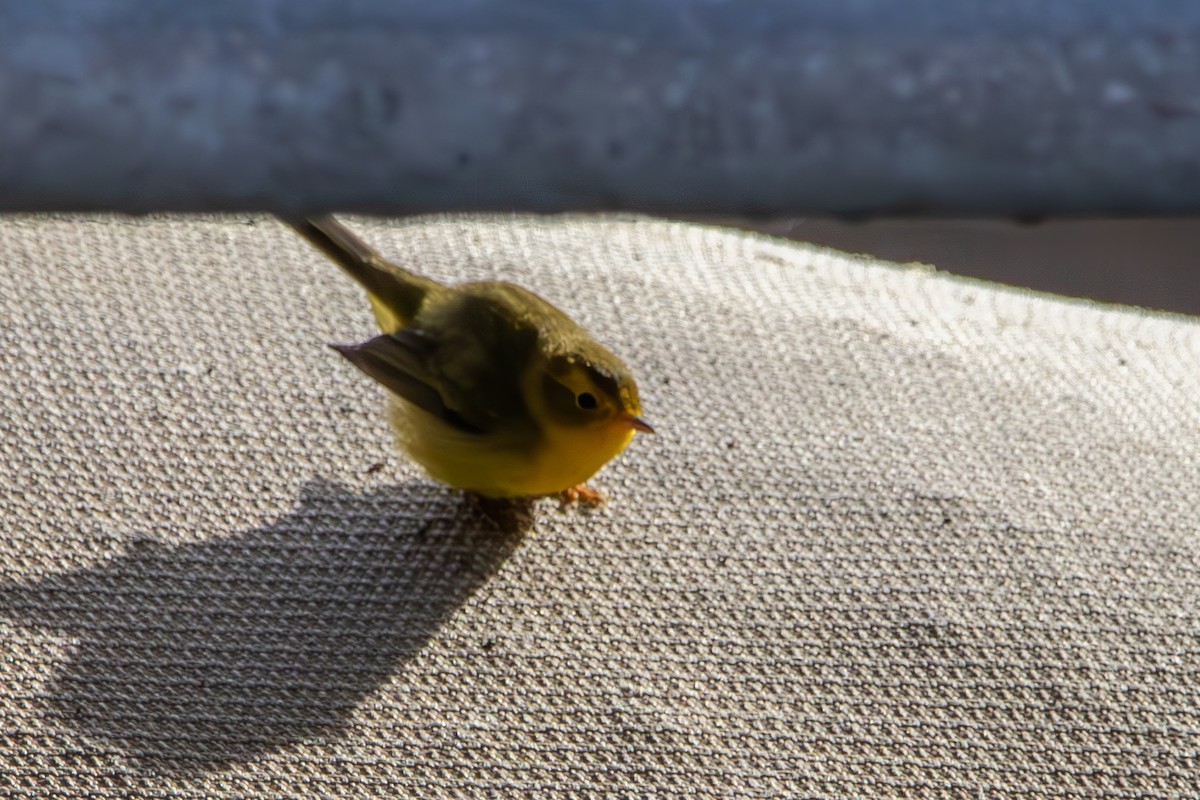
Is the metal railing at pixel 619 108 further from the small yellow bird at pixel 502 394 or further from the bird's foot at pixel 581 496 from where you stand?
the bird's foot at pixel 581 496

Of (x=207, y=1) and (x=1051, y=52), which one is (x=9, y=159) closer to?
(x=207, y=1)

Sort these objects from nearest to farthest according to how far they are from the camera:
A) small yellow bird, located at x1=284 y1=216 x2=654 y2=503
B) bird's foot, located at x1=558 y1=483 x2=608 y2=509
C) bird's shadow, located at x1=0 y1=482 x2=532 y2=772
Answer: bird's shadow, located at x1=0 y1=482 x2=532 y2=772
small yellow bird, located at x1=284 y1=216 x2=654 y2=503
bird's foot, located at x1=558 y1=483 x2=608 y2=509

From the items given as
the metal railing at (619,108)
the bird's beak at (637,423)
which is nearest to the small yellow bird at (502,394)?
the bird's beak at (637,423)

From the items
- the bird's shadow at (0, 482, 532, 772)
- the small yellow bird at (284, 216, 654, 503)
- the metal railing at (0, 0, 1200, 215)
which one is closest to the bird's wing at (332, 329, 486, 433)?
the small yellow bird at (284, 216, 654, 503)

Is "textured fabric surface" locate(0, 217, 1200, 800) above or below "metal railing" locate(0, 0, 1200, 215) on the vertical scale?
below

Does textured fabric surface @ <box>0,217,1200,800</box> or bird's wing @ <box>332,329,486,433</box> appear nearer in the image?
textured fabric surface @ <box>0,217,1200,800</box>

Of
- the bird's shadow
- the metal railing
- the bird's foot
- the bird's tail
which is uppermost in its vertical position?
the metal railing


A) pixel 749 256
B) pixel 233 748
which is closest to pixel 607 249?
pixel 749 256

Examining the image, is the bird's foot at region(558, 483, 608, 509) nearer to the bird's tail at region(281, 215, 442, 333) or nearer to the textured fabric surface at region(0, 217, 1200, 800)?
the textured fabric surface at region(0, 217, 1200, 800)
